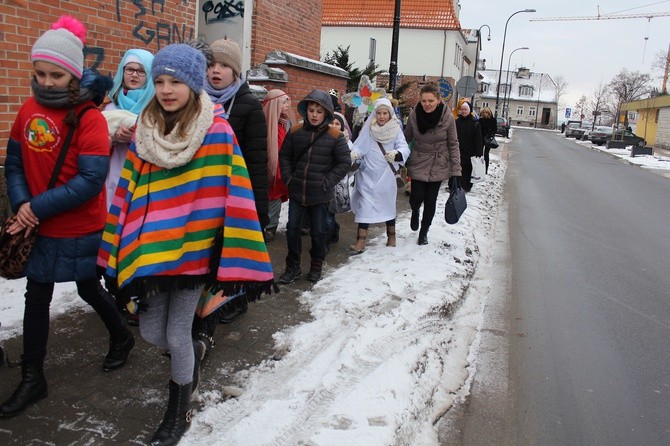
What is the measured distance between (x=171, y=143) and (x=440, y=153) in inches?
187

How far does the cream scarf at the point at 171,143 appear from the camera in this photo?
250 cm

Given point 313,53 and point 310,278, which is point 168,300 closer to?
point 310,278

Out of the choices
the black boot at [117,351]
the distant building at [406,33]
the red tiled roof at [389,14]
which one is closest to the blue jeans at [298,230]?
the black boot at [117,351]

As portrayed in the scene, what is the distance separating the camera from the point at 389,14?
3706 cm

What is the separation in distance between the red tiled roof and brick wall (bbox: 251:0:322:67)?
27011 millimetres

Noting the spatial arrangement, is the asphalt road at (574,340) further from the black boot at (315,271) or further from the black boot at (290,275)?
the black boot at (290,275)

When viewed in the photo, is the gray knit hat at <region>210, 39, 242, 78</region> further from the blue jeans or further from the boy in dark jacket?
the blue jeans

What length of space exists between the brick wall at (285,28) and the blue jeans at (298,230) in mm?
4789

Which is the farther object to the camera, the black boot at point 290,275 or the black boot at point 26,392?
the black boot at point 290,275

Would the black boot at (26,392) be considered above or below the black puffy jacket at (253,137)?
below

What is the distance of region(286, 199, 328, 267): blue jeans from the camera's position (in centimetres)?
530

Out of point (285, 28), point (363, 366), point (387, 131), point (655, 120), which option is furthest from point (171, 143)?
point (655, 120)

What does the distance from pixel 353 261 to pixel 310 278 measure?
92 centimetres

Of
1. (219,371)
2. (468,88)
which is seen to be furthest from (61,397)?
(468,88)
